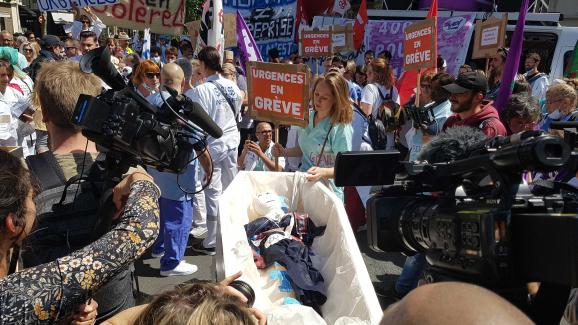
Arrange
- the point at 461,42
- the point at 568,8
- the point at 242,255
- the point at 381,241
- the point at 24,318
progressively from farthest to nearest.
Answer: the point at 568,8, the point at 461,42, the point at 242,255, the point at 381,241, the point at 24,318

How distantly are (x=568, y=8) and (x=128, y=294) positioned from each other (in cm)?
2117

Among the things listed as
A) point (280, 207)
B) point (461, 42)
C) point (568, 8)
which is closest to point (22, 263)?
point (280, 207)

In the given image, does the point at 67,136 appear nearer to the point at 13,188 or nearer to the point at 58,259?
the point at 13,188

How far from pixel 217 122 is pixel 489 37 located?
4636mm

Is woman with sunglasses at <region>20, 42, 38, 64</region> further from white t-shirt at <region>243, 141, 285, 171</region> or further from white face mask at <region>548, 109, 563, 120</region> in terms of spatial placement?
white face mask at <region>548, 109, 563, 120</region>

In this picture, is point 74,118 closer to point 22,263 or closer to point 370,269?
point 22,263

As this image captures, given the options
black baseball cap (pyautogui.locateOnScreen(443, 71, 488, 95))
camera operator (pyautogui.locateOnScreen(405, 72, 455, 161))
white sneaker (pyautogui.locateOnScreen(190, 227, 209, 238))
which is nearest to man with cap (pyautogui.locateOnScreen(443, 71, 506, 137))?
black baseball cap (pyautogui.locateOnScreen(443, 71, 488, 95))

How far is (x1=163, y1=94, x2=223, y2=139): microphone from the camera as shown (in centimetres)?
170

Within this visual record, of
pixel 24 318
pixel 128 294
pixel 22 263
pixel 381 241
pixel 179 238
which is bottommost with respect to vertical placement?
pixel 179 238

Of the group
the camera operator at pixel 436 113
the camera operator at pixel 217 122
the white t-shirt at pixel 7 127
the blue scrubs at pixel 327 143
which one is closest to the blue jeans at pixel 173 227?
the camera operator at pixel 217 122

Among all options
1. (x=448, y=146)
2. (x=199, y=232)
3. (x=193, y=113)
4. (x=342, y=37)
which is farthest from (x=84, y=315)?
(x=342, y=37)

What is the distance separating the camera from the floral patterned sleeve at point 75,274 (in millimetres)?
1232

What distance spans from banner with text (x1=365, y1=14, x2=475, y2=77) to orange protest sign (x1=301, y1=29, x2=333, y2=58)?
3451mm

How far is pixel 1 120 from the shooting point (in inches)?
184
